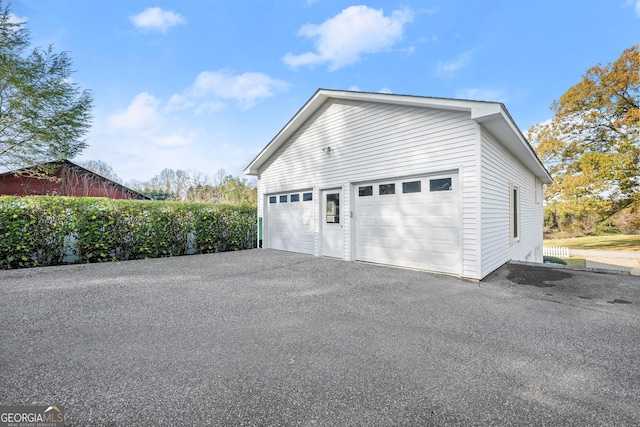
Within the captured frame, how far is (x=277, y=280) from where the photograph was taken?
534cm

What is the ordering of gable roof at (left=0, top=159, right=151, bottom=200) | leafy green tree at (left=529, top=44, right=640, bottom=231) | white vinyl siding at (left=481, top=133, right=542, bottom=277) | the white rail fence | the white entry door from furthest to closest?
1. the white rail fence
2. leafy green tree at (left=529, top=44, right=640, bottom=231)
3. gable roof at (left=0, top=159, right=151, bottom=200)
4. the white entry door
5. white vinyl siding at (left=481, top=133, right=542, bottom=277)

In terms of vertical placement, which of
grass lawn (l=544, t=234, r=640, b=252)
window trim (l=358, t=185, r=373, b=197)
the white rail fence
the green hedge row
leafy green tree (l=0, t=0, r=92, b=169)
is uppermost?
leafy green tree (l=0, t=0, r=92, b=169)

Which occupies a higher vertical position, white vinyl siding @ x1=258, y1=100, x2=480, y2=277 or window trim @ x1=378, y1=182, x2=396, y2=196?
white vinyl siding @ x1=258, y1=100, x2=480, y2=277

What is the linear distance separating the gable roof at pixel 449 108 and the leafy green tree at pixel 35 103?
8.75 metres

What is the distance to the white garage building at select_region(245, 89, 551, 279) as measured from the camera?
17.5ft

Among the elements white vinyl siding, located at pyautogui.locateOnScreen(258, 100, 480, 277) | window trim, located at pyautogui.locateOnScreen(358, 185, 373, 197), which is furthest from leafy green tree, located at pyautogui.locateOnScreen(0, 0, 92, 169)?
window trim, located at pyautogui.locateOnScreen(358, 185, 373, 197)

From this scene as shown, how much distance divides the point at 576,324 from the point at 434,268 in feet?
8.96

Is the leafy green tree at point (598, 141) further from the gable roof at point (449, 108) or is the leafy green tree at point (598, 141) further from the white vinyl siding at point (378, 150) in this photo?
the white vinyl siding at point (378, 150)

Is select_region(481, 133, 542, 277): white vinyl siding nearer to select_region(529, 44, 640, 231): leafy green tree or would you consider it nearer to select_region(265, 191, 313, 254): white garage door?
select_region(265, 191, 313, 254): white garage door

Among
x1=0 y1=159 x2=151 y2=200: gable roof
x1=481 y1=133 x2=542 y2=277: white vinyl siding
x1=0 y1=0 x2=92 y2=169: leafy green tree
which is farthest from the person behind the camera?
x1=0 y1=159 x2=151 y2=200: gable roof

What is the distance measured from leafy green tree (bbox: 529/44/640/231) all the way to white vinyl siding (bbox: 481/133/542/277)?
7008mm

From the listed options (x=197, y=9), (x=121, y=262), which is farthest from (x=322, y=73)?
(x=121, y=262)

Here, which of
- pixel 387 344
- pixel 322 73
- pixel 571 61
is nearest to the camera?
pixel 387 344

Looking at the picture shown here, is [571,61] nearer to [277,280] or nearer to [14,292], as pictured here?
[277,280]
